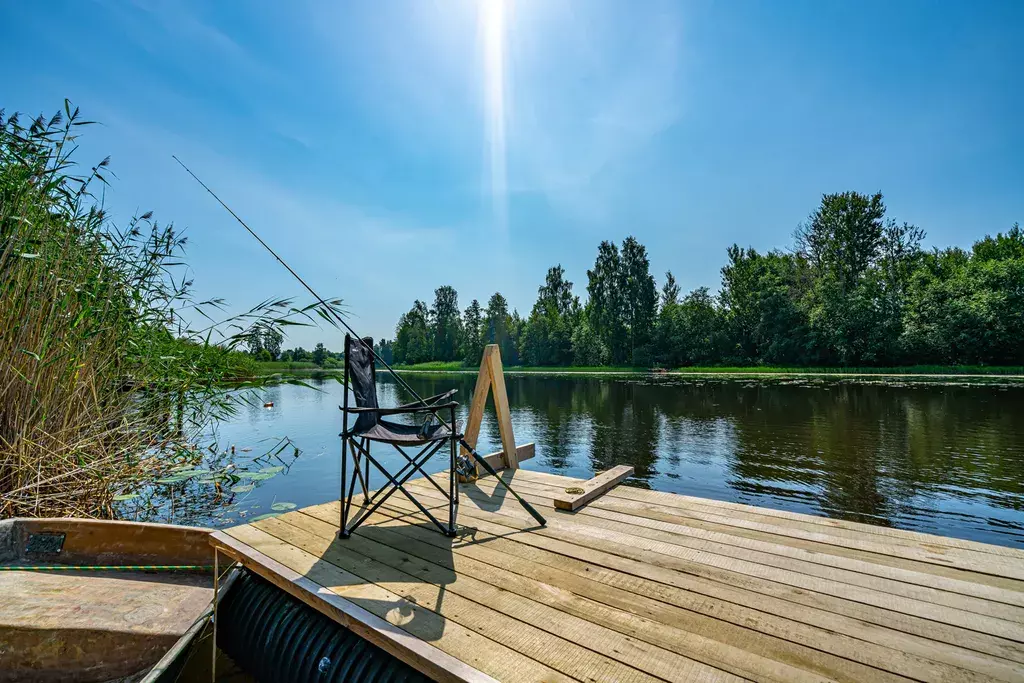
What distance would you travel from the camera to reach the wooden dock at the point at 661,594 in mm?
1293

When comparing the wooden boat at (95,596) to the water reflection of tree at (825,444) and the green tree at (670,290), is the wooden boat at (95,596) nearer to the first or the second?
the water reflection of tree at (825,444)

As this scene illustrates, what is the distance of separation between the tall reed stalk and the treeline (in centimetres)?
2743

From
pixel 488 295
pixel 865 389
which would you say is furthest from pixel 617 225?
pixel 865 389

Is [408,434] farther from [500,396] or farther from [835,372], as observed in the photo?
[835,372]

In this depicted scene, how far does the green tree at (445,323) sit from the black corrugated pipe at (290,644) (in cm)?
5423

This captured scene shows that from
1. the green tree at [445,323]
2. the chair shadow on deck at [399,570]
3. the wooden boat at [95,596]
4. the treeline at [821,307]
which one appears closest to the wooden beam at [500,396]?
the chair shadow on deck at [399,570]

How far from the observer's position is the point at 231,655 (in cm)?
216

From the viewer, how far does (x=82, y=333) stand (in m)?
3.24

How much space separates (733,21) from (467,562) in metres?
9.36

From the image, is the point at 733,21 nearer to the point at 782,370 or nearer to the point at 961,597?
the point at 961,597

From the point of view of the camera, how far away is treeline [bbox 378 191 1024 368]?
24438mm

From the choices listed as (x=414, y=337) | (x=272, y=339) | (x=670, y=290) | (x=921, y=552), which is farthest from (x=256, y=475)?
(x=414, y=337)

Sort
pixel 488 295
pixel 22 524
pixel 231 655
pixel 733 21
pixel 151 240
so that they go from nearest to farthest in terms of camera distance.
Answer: pixel 231 655 → pixel 22 524 → pixel 151 240 → pixel 733 21 → pixel 488 295

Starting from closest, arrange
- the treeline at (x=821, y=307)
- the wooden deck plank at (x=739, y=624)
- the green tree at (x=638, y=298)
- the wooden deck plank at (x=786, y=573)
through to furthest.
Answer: the wooden deck plank at (x=739, y=624) < the wooden deck plank at (x=786, y=573) < the treeline at (x=821, y=307) < the green tree at (x=638, y=298)
